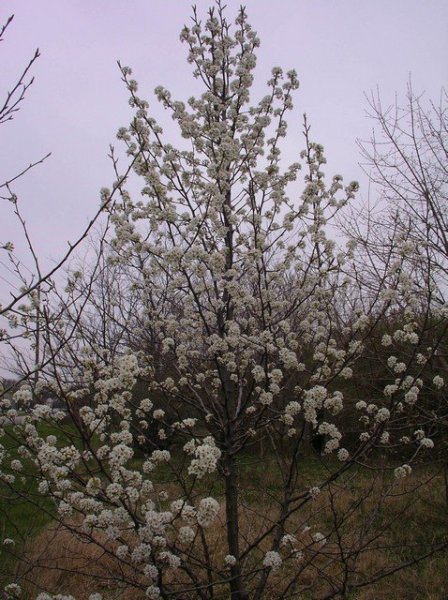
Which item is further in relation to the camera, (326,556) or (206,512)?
(326,556)

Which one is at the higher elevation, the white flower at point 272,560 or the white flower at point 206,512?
the white flower at point 206,512

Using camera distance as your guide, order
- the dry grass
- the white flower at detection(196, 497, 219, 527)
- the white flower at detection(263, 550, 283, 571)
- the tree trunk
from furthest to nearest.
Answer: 1. the dry grass
2. the tree trunk
3. the white flower at detection(263, 550, 283, 571)
4. the white flower at detection(196, 497, 219, 527)

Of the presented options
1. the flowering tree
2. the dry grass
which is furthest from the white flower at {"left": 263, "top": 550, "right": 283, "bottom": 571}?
the dry grass

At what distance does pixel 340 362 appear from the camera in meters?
3.88

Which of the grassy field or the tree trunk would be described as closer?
the tree trunk

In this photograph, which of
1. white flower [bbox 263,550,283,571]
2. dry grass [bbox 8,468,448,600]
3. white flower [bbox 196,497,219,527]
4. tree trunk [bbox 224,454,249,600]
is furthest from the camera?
dry grass [bbox 8,468,448,600]

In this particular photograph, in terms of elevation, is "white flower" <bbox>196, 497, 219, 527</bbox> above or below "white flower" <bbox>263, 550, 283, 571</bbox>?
above

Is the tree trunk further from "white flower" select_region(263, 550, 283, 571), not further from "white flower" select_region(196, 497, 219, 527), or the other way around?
"white flower" select_region(196, 497, 219, 527)

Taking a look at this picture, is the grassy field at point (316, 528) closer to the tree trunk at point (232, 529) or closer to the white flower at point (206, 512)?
the tree trunk at point (232, 529)

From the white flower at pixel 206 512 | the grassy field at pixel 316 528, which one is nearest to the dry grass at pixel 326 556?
the grassy field at pixel 316 528

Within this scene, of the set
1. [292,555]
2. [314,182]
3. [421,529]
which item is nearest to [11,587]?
[292,555]

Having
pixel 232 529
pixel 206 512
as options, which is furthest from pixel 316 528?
pixel 206 512

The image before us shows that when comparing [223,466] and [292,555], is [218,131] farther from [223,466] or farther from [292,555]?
[292,555]

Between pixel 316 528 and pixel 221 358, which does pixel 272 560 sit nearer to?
pixel 221 358
